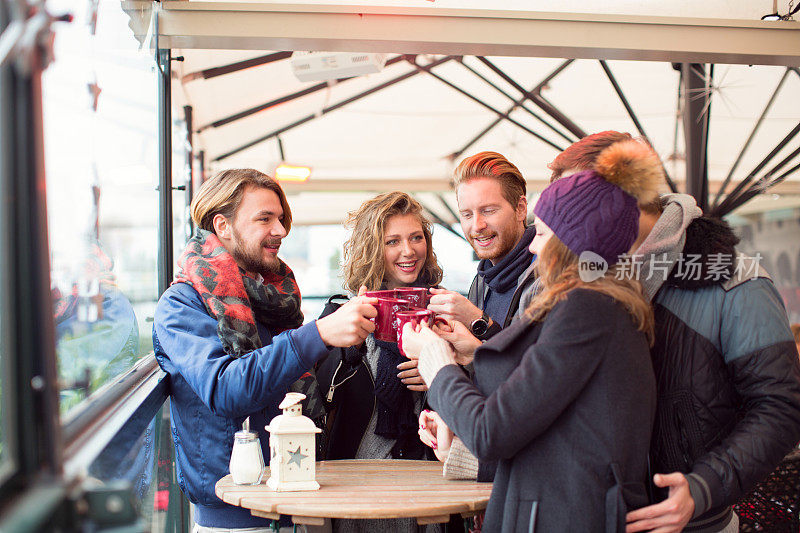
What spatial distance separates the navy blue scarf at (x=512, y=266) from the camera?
8.06 feet

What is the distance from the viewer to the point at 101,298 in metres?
1.88

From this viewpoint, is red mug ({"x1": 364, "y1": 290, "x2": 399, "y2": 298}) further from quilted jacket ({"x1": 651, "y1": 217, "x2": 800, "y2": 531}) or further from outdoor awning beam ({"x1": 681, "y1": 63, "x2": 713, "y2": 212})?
outdoor awning beam ({"x1": 681, "y1": 63, "x2": 713, "y2": 212})

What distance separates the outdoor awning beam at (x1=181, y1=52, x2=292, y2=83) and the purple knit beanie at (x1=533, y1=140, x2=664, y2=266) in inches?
128

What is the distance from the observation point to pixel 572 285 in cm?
146

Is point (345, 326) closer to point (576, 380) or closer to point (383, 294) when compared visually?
point (383, 294)

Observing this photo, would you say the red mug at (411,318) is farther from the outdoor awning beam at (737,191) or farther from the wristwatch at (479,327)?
the outdoor awning beam at (737,191)

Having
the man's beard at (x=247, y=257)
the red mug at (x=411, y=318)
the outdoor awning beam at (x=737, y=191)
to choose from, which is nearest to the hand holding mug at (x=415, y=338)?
the red mug at (x=411, y=318)

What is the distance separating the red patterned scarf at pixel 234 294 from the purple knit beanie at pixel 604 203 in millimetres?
973

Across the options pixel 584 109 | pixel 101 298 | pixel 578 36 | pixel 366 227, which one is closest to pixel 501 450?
pixel 101 298

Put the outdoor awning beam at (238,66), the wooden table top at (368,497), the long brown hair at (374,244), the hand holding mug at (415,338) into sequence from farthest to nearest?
the outdoor awning beam at (238,66) < the long brown hair at (374,244) < the hand holding mug at (415,338) < the wooden table top at (368,497)

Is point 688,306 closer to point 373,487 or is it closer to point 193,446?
point 373,487

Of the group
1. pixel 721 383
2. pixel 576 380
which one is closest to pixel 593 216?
pixel 576 380

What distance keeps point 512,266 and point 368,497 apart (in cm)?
106

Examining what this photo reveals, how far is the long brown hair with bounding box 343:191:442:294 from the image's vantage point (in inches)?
102
